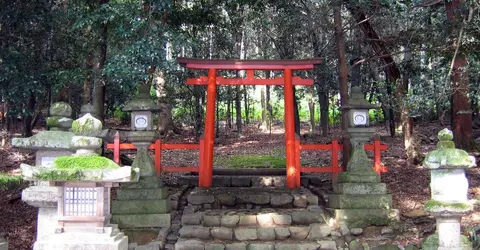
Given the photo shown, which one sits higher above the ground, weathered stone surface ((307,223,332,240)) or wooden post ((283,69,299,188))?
wooden post ((283,69,299,188))

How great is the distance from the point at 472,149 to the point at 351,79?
8.71 meters

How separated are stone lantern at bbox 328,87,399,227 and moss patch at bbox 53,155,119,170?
14.9 feet

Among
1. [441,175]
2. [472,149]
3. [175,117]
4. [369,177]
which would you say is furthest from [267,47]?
A: [441,175]

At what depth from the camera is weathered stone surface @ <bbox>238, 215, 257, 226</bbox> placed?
815 cm

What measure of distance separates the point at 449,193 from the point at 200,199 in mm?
4627

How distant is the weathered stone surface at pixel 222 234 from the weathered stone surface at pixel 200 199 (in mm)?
1230

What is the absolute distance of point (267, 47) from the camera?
21.9 m

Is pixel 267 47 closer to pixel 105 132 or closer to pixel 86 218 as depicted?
pixel 105 132

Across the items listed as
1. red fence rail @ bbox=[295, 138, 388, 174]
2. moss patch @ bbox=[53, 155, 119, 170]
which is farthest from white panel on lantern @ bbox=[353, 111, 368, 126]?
moss patch @ bbox=[53, 155, 119, 170]

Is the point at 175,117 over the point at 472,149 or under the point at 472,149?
over

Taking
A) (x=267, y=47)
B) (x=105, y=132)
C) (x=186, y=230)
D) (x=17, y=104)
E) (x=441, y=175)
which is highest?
(x=267, y=47)

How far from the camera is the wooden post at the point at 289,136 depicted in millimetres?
9719

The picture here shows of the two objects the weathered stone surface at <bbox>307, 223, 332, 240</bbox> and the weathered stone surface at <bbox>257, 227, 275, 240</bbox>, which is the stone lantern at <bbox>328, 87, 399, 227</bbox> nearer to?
the weathered stone surface at <bbox>307, 223, 332, 240</bbox>

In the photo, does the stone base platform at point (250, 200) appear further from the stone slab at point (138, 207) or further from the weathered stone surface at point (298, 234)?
the weathered stone surface at point (298, 234)
